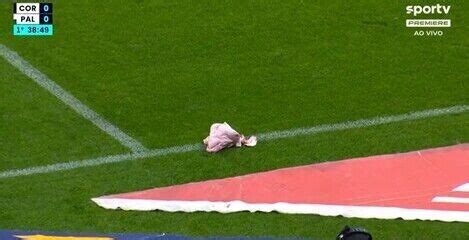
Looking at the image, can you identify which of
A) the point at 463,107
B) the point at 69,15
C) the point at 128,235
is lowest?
the point at 128,235

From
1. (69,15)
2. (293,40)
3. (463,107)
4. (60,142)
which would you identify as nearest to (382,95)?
(463,107)

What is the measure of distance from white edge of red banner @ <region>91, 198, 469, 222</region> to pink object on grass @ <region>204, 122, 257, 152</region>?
1.36m

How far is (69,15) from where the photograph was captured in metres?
17.0

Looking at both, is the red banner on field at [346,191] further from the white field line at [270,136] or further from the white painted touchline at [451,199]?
the white field line at [270,136]

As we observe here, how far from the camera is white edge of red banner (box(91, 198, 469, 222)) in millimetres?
11164

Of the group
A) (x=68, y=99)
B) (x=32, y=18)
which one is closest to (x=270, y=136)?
(x=68, y=99)

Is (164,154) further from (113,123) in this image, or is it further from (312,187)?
(312,187)

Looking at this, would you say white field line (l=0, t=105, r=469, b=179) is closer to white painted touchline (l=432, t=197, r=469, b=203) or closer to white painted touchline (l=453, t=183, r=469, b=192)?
white painted touchline (l=453, t=183, r=469, b=192)

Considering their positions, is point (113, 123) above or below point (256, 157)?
above

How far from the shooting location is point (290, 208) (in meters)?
11.4

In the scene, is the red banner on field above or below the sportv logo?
below

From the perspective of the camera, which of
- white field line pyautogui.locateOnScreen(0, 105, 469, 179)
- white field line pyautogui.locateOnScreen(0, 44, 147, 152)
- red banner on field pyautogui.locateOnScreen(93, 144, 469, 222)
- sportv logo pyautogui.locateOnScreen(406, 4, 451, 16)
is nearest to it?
red banner on field pyautogui.locateOnScreen(93, 144, 469, 222)

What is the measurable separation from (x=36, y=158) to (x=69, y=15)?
15.3ft

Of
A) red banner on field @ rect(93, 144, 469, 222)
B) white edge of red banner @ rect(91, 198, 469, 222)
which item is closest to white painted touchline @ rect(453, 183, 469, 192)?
red banner on field @ rect(93, 144, 469, 222)
